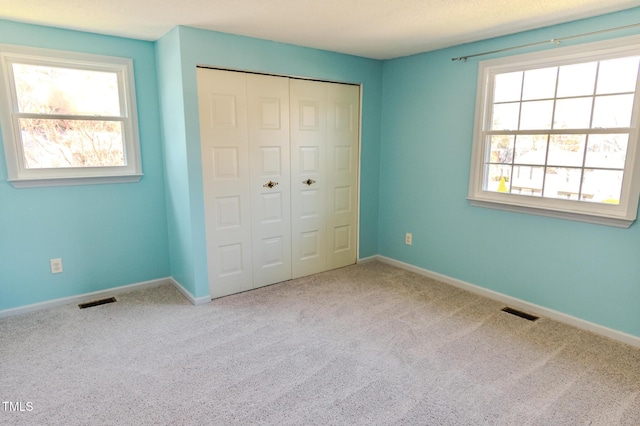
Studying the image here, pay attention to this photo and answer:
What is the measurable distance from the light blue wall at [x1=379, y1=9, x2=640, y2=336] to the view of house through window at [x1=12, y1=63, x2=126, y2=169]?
269 cm

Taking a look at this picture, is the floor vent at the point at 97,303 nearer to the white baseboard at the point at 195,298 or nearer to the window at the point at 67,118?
the white baseboard at the point at 195,298

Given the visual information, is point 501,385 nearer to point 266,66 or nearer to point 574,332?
point 574,332

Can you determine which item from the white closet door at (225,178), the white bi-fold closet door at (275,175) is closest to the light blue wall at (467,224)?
the white bi-fold closet door at (275,175)

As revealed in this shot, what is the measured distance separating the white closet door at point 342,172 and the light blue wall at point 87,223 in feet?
5.40

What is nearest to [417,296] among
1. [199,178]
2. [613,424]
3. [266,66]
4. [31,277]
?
[613,424]

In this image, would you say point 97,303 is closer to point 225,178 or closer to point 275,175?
point 225,178

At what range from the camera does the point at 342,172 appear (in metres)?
3.96

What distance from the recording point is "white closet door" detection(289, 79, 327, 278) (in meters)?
3.53

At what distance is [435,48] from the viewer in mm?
3445

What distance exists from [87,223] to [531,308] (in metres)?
3.80

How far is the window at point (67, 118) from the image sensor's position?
2.76 meters

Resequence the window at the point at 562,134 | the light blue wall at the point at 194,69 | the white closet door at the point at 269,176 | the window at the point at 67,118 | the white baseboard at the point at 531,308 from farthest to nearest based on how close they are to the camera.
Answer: the white closet door at the point at 269,176, the light blue wall at the point at 194,69, the window at the point at 67,118, the white baseboard at the point at 531,308, the window at the point at 562,134

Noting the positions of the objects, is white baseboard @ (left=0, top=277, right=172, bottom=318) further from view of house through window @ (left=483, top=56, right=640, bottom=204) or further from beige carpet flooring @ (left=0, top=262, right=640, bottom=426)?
view of house through window @ (left=483, top=56, right=640, bottom=204)

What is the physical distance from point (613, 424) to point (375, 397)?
1.17 metres
